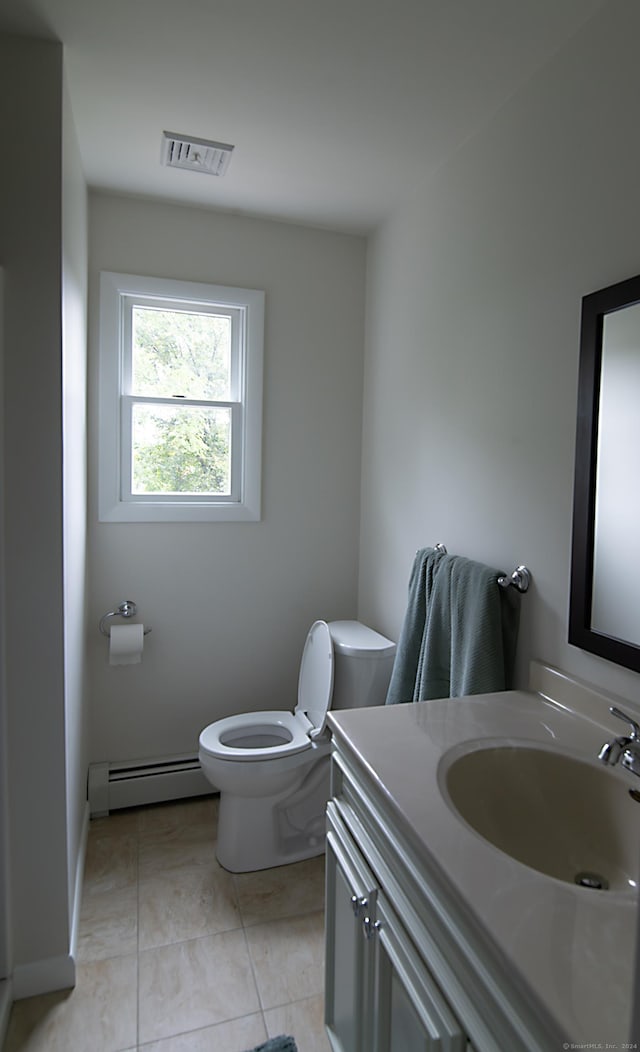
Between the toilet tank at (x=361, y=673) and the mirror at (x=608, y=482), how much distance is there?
0.93m

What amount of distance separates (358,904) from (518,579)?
86cm

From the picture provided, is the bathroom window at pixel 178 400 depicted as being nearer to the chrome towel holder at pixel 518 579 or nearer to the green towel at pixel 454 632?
the green towel at pixel 454 632

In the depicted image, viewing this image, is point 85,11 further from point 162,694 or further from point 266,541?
point 162,694

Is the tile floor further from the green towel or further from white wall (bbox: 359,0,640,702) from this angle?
white wall (bbox: 359,0,640,702)

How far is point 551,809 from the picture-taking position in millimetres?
1179

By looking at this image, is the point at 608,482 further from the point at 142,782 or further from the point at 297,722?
the point at 142,782

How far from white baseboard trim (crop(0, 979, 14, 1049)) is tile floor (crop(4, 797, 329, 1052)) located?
0.09 feet

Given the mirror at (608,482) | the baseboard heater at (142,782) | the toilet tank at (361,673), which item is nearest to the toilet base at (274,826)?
the toilet tank at (361,673)

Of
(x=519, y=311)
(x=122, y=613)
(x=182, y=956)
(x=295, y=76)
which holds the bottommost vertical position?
(x=182, y=956)

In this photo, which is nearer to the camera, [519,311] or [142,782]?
[519,311]

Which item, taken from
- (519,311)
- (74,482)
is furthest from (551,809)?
(74,482)

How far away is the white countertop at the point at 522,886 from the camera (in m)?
0.64

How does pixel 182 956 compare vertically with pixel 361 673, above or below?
below

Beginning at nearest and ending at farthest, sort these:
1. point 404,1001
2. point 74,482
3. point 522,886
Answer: point 522,886 < point 404,1001 < point 74,482
